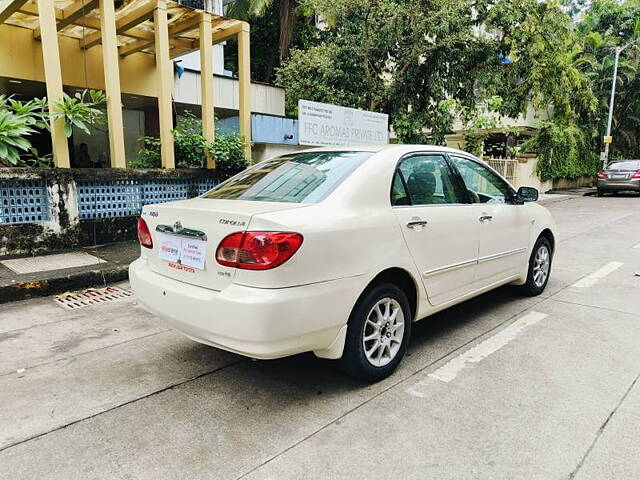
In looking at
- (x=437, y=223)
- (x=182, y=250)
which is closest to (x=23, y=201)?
(x=182, y=250)

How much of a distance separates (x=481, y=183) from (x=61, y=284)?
4.50m

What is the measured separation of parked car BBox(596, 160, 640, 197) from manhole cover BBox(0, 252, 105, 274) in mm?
19761

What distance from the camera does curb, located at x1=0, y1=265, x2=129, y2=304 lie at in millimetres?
4906

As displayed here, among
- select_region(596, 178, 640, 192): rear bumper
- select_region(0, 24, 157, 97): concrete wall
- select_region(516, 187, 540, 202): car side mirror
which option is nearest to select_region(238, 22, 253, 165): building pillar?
select_region(0, 24, 157, 97): concrete wall

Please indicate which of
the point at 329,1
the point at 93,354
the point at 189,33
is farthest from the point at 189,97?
the point at 93,354

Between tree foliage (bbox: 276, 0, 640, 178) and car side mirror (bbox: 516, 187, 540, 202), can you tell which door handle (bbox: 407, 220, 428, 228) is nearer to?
car side mirror (bbox: 516, 187, 540, 202)

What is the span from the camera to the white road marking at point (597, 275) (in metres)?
5.82

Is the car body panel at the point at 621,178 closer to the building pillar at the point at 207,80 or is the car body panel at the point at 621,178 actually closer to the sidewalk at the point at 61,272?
the building pillar at the point at 207,80

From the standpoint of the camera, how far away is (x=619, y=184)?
1903 cm

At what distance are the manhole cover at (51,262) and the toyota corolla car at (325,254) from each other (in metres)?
2.69

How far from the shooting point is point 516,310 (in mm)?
4758

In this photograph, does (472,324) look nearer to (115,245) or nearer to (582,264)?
(582,264)

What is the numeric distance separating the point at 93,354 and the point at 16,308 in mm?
1668

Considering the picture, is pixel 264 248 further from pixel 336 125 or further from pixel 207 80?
pixel 336 125
